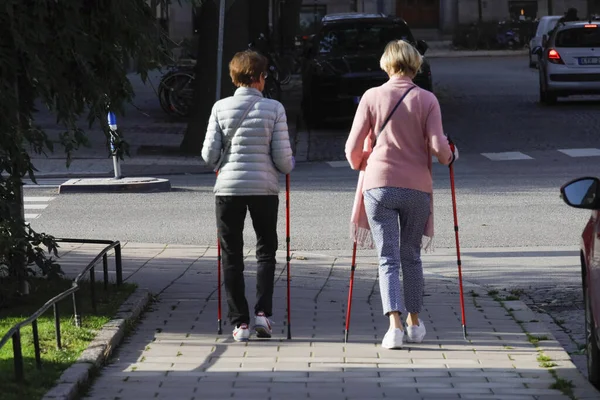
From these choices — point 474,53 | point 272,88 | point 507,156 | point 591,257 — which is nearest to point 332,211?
point 507,156

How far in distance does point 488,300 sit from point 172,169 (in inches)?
417

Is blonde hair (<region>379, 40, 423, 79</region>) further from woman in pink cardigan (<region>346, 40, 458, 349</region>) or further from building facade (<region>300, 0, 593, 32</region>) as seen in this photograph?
building facade (<region>300, 0, 593, 32</region>)

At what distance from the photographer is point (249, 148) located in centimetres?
819

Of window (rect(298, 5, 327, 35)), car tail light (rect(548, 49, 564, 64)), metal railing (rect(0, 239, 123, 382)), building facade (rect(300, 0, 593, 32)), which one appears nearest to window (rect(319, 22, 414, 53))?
car tail light (rect(548, 49, 564, 64))

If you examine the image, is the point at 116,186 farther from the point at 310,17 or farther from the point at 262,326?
the point at 310,17

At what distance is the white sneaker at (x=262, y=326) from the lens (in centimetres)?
831

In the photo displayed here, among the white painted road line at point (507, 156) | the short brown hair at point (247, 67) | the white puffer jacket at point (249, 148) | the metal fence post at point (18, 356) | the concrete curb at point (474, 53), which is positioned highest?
the short brown hair at point (247, 67)

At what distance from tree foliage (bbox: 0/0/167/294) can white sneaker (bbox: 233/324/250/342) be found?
1.58 metres

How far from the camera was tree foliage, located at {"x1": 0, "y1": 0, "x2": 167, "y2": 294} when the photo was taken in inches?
337

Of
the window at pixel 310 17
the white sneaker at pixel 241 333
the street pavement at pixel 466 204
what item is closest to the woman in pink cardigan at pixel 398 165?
the white sneaker at pixel 241 333

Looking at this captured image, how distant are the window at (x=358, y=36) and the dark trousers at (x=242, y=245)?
1683 cm

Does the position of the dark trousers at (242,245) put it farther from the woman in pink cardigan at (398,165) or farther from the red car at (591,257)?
the red car at (591,257)

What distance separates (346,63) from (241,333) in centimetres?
1611

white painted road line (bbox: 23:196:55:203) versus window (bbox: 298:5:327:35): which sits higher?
window (bbox: 298:5:327:35)
